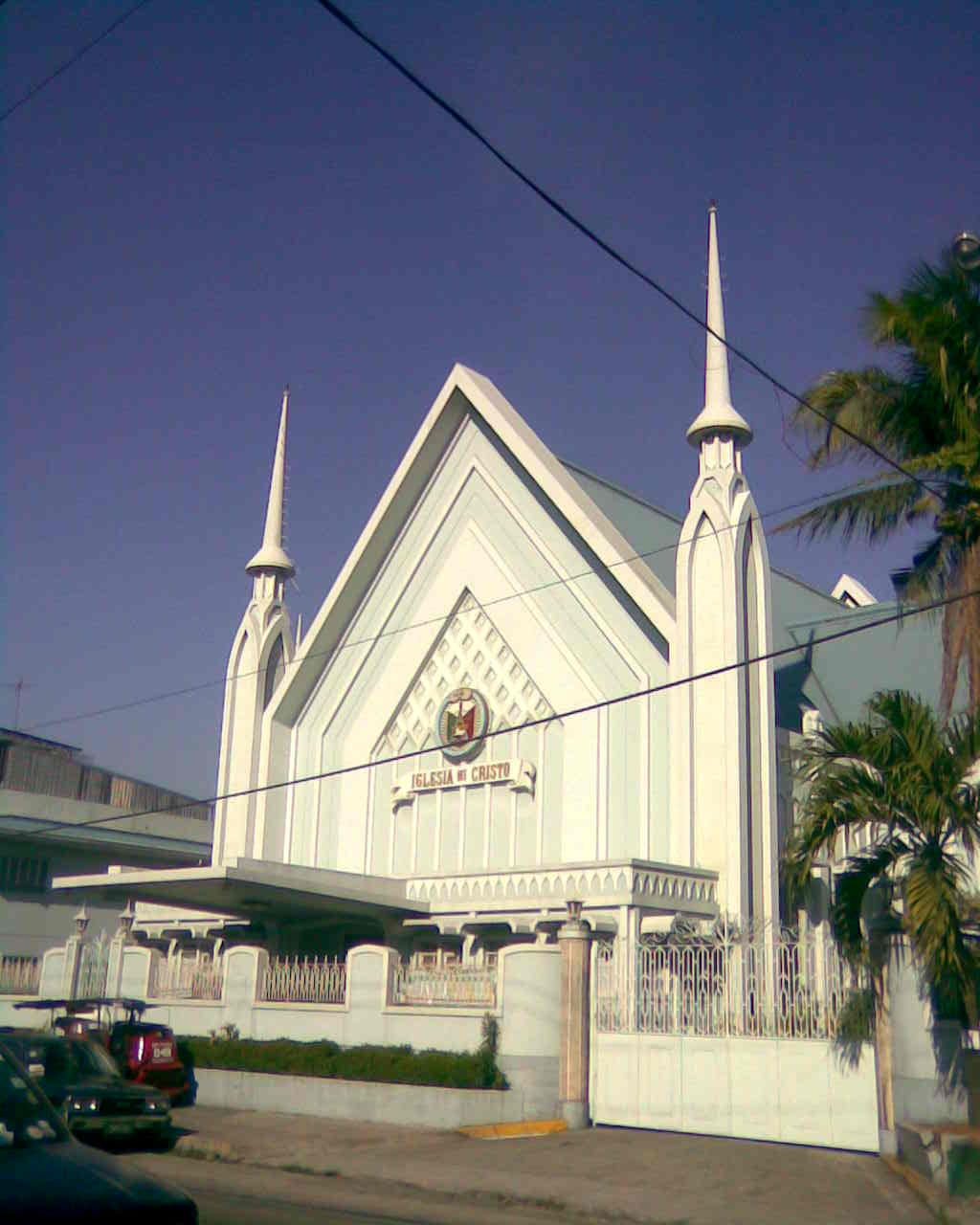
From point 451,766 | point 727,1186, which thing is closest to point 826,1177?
point 727,1186

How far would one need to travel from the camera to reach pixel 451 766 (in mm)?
30938

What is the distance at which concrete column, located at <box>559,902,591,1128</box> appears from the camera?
1950 centimetres

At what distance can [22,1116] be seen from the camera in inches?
276

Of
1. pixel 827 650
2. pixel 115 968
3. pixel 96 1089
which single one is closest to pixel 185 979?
pixel 115 968

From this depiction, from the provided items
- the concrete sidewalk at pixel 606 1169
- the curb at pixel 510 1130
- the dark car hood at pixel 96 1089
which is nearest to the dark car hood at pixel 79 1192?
the concrete sidewalk at pixel 606 1169

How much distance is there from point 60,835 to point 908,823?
3015cm

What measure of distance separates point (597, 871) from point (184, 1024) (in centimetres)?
845

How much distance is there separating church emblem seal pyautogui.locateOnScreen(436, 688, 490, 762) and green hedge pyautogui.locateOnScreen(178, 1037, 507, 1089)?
8.97 m

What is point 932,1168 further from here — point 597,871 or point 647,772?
point 647,772

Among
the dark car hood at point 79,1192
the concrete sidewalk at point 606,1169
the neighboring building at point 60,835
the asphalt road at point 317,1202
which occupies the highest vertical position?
the neighboring building at point 60,835

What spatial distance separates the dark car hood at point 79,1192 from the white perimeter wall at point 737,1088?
1271cm

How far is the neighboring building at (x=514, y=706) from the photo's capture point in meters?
25.9

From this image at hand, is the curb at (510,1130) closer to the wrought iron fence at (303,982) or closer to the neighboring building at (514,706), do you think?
the neighboring building at (514,706)

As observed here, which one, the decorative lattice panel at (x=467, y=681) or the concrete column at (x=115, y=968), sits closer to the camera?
the concrete column at (x=115, y=968)
